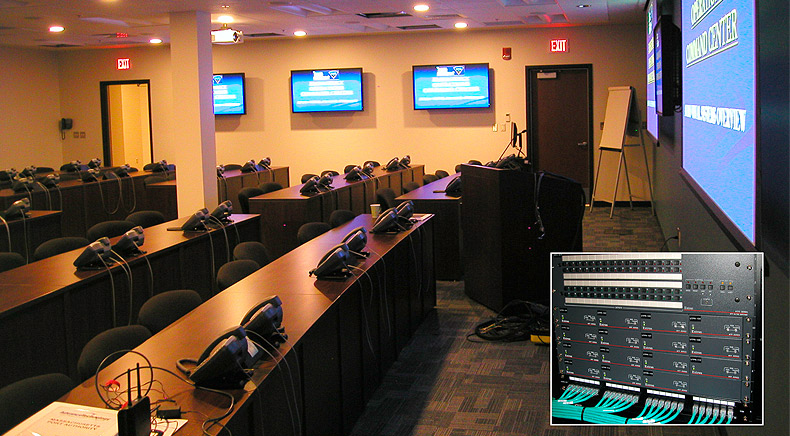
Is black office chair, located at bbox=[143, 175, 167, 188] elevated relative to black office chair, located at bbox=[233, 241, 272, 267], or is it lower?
elevated

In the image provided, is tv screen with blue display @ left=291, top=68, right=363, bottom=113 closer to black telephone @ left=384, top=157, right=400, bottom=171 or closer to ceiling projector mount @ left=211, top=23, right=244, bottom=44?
black telephone @ left=384, top=157, right=400, bottom=171

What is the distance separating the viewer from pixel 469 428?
4.04m

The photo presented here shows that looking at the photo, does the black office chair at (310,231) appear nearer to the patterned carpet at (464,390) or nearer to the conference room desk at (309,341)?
the conference room desk at (309,341)

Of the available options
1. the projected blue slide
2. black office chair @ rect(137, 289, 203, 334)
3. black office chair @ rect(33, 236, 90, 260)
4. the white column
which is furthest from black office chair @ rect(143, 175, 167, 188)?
the projected blue slide

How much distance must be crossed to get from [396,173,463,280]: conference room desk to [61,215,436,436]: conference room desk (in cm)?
160

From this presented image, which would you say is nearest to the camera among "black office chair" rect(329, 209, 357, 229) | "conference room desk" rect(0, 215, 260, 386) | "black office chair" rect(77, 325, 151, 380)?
"black office chair" rect(77, 325, 151, 380)

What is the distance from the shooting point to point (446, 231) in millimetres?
7500

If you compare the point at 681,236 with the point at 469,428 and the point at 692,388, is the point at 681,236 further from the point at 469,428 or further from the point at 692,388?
the point at 692,388

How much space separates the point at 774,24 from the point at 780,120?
295mm

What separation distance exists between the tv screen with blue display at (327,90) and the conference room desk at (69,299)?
761 centimetres

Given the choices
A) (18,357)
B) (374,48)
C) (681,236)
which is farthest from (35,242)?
(374,48)

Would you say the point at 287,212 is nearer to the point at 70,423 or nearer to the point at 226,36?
the point at 226,36

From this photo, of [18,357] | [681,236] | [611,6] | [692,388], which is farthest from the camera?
[611,6]

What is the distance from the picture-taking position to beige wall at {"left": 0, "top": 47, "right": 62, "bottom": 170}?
1380 centimetres
